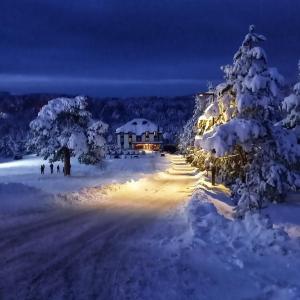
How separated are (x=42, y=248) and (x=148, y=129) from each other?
12654cm

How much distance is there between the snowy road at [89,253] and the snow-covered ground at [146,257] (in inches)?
0.8

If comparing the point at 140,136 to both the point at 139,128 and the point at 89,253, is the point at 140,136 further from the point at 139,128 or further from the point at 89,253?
the point at 89,253

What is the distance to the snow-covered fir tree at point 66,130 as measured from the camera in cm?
4012

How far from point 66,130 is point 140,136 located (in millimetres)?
99115

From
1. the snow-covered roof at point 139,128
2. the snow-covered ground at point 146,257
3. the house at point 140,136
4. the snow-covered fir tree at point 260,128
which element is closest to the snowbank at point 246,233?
the snow-covered ground at point 146,257

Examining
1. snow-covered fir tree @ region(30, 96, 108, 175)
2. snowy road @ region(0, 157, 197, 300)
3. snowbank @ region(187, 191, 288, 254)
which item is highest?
snow-covered fir tree @ region(30, 96, 108, 175)

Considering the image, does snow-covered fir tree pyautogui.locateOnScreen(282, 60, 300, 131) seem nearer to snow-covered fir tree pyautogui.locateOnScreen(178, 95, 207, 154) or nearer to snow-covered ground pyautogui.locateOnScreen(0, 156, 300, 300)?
snow-covered ground pyautogui.locateOnScreen(0, 156, 300, 300)

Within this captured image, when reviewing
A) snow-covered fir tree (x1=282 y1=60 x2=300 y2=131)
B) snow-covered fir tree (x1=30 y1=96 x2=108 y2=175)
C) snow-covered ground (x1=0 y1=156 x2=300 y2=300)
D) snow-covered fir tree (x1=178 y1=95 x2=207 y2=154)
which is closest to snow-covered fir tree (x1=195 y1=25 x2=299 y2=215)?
snow-covered fir tree (x1=282 y1=60 x2=300 y2=131)

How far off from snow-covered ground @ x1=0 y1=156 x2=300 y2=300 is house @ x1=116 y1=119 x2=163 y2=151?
119 meters

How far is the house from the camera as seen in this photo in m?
138

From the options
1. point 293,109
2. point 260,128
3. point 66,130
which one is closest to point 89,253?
point 260,128

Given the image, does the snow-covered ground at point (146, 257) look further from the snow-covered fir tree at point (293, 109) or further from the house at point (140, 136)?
the house at point (140, 136)

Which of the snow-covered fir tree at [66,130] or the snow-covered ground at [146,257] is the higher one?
the snow-covered fir tree at [66,130]

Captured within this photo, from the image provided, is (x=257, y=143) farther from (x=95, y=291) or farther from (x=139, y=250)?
(x=95, y=291)
